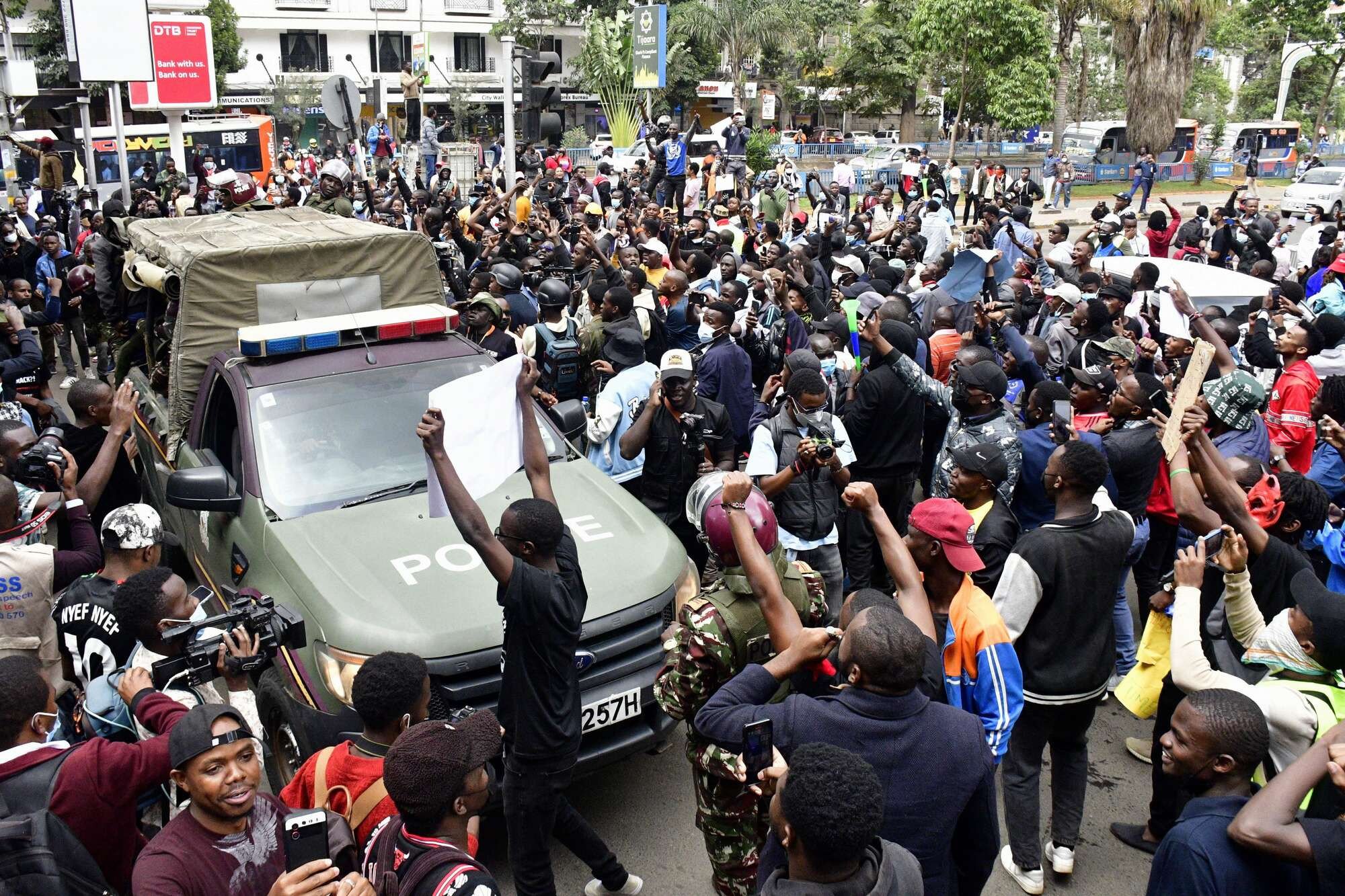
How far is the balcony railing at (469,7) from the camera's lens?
198 ft

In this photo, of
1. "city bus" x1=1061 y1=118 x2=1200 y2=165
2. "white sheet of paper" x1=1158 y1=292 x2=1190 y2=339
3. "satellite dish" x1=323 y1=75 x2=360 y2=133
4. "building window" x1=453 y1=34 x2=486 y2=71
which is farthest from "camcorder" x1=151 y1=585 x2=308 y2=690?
"building window" x1=453 y1=34 x2=486 y2=71

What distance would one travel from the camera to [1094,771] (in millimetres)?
5418

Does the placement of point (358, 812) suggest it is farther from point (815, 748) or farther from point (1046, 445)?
point (1046, 445)

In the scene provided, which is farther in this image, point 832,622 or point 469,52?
point 469,52

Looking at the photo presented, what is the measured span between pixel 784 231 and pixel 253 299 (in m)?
11.4

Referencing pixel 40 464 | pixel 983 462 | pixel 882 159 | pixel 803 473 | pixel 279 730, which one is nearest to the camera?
pixel 983 462

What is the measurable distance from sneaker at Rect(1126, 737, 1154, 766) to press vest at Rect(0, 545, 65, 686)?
492 centimetres

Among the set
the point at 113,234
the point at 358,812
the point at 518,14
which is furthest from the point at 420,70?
the point at 358,812

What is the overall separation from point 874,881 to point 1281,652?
73.7 inches

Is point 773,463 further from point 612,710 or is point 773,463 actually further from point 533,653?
point 533,653

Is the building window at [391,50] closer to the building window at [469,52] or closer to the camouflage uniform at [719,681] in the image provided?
the building window at [469,52]

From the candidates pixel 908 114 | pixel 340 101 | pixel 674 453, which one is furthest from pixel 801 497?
pixel 908 114

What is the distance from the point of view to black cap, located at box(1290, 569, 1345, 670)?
10.8 ft

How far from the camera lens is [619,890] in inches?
176
